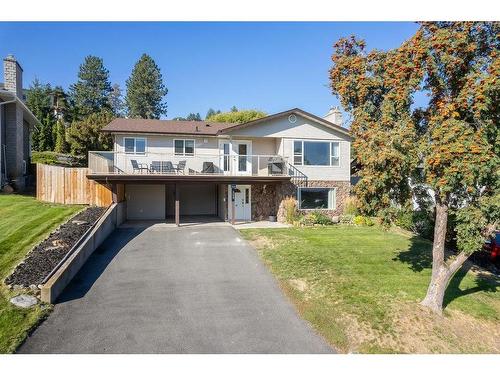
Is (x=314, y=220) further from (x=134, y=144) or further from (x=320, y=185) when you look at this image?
(x=134, y=144)

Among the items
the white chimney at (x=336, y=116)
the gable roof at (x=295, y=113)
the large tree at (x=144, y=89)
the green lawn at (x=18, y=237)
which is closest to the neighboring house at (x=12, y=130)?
the green lawn at (x=18, y=237)

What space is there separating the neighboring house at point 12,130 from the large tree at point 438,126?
20.8 metres

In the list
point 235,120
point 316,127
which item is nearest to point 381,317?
point 316,127

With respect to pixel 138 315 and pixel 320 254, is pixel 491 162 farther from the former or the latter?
pixel 138 315

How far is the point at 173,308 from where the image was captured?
8.80 m

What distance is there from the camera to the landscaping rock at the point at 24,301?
812 centimetres

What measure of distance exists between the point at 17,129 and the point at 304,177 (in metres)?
19.5

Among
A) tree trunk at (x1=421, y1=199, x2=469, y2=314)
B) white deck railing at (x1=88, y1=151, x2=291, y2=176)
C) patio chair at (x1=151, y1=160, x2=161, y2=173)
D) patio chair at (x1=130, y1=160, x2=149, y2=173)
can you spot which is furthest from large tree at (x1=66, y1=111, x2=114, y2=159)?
tree trunk at (x1=421, y1=199, x2=469, y2=314)

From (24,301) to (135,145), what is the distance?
44.6 ft

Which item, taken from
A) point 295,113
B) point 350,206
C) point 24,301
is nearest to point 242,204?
point 295,113

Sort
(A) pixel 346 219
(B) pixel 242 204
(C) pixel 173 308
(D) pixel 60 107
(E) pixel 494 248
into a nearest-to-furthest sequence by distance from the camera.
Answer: (C) pixel 173 308 → (E) pixel 494 248 → (A) pixel 346 219 → (B) pixel 242 204 → (D) pixel 60 107

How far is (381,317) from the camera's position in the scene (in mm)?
8625

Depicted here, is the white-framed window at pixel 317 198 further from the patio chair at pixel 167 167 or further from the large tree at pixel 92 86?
the large tree at pixel 92 86

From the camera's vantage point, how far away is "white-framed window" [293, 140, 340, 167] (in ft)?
68.2
